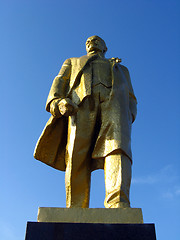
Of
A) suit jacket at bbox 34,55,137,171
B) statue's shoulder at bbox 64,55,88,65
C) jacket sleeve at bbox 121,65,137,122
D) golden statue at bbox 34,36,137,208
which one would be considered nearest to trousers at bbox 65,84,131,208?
golden statue at bbox 34,36,137,208

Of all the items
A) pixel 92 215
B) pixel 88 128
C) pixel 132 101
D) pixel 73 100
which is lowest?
pixel 92 215

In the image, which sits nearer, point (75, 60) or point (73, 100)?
point (73, 100)

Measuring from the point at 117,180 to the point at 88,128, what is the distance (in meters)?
0.87

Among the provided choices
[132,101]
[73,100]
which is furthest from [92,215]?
[132,101]

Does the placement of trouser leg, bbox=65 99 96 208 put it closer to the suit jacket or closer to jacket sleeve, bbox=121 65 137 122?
the suit jacket

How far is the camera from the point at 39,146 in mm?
4660

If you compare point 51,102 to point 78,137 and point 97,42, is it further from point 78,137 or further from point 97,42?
point 97,42

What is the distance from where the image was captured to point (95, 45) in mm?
5582

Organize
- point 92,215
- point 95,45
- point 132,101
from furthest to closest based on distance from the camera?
point 95,45 → point 132,101 → point 92,215

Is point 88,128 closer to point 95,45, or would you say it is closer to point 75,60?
point 75,60

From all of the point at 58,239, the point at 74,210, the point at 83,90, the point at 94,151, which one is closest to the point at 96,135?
the point at 94,151

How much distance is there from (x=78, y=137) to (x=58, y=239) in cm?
153

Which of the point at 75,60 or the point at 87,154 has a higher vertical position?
the point at 75,60

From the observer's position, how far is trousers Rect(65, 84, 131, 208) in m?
4.11
